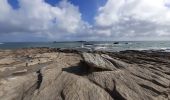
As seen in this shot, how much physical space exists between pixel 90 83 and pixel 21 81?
392 centimetres

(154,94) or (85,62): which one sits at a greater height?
(85,62)

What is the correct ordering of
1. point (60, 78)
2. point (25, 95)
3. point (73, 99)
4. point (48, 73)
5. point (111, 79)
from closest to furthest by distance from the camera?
point (73, 99) < point (25, 95) < point (111, 79) < point (60, 78) < point (48, 73)

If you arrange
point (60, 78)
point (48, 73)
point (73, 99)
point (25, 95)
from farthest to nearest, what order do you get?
point (48, 73), point (60, 78), point (25, 95), point (73, 99)

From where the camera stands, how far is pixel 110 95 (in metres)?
9.30

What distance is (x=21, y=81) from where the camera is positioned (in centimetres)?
1205

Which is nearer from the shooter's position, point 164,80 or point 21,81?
point 164,80

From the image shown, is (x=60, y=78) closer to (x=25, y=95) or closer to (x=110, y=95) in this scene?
(x=25, y=95)

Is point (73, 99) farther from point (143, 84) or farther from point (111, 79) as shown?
point (143, 84)

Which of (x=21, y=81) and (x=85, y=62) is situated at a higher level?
(x=85, y=62)

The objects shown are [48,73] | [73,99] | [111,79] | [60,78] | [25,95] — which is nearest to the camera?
[73,99]

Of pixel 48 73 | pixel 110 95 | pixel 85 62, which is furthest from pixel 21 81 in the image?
pixel 110 95

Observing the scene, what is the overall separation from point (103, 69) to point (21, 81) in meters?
4.29

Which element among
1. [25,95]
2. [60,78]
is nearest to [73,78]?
[60,78]

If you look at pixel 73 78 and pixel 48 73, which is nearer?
pixel 73 78
